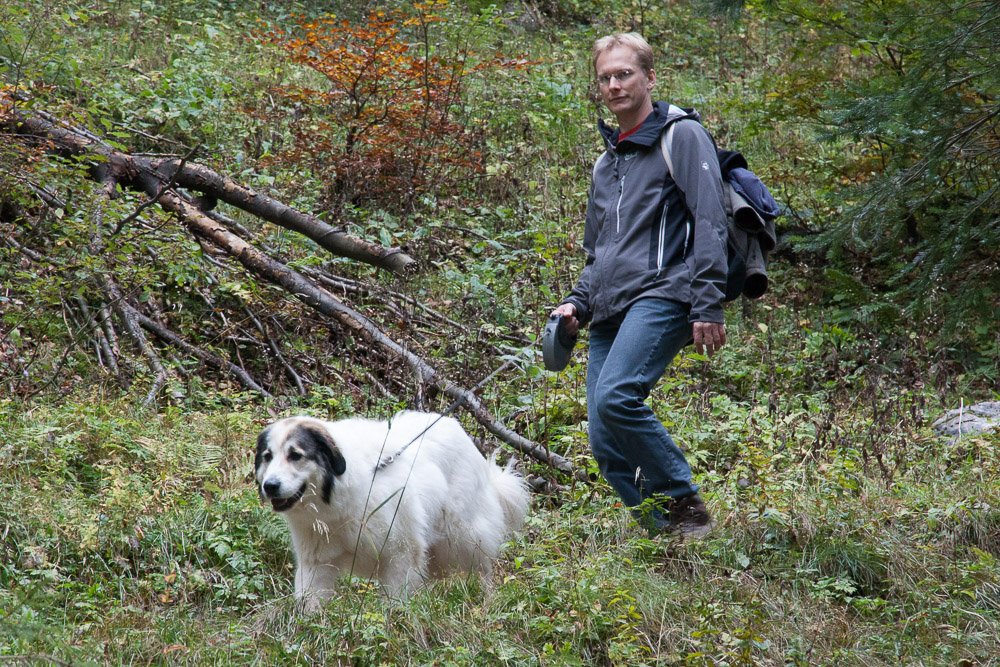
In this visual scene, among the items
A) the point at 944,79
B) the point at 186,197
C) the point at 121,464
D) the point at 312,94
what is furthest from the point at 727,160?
the point at 312,94

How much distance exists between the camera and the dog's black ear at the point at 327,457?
152 inches

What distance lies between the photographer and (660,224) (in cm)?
384

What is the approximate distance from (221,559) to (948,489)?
3940mm

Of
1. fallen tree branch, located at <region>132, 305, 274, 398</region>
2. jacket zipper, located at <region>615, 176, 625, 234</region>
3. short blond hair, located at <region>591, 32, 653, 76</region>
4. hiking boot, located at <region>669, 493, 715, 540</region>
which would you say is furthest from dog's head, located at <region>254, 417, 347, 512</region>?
fallen tree branch, located at <region>132, 305, 274, 398</region>

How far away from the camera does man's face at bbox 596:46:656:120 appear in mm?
3883

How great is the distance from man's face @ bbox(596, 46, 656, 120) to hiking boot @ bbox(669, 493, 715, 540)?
1.84 meters

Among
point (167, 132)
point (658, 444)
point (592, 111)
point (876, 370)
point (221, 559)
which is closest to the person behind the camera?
point (658, 444)

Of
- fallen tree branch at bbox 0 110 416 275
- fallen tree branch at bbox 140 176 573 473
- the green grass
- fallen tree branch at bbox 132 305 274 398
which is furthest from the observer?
fallen tree branch at bbox 132 305 274 398

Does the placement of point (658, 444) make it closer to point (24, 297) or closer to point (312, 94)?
point (24, 297)

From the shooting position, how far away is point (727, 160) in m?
3.97

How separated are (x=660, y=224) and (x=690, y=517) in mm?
1362

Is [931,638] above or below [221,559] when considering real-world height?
above

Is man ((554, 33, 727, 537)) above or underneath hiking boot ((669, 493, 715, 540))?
above

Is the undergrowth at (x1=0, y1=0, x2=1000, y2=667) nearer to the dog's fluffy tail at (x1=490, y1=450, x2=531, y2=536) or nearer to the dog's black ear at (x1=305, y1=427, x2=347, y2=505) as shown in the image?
the dog's fluffy tail at (x1=490, y1=450, x2=531, y2=536)
